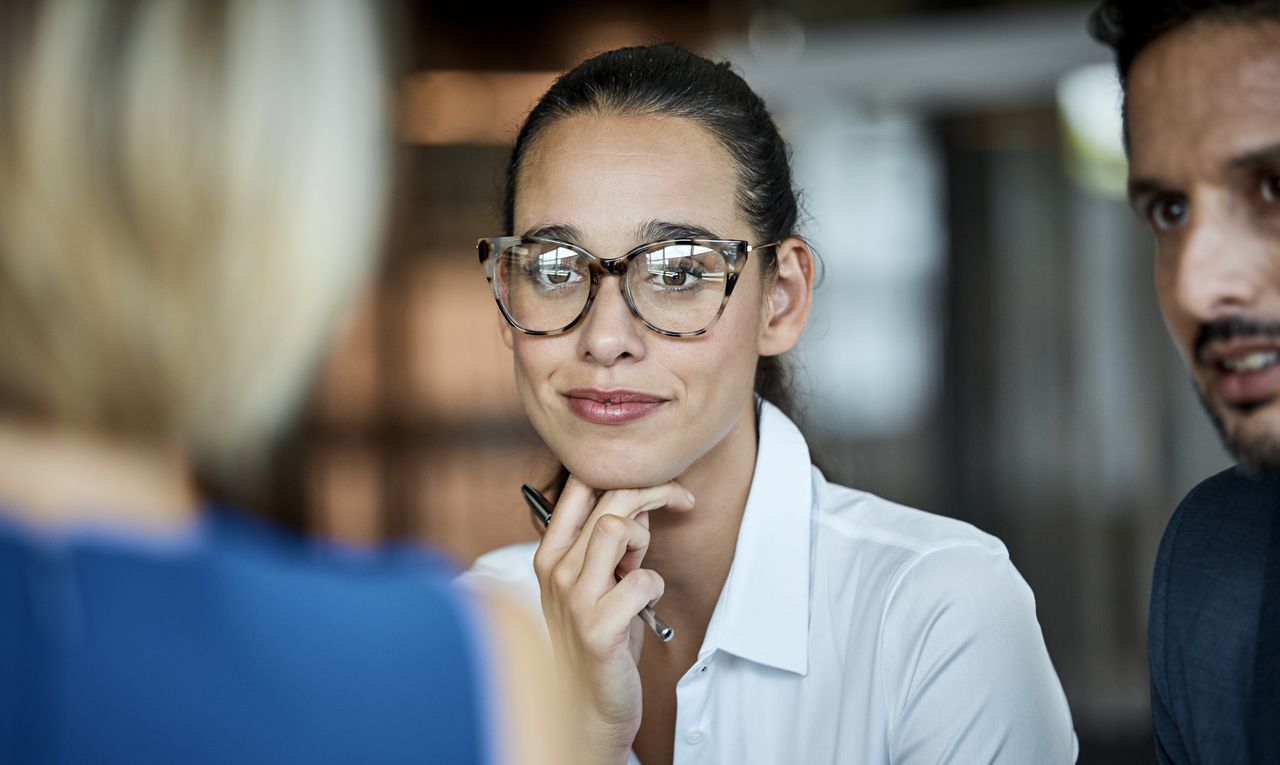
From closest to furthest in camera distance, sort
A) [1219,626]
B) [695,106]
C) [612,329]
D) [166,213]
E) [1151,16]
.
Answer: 1. [166,213]
2. [1151,16]
3. [1219,626]
4. [612,329]
5. [695,106]

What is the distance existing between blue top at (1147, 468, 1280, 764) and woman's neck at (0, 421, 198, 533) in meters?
1.16

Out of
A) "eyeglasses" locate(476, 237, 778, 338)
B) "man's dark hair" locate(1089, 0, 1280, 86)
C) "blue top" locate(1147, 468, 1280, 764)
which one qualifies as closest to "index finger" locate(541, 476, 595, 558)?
"eyeglasses" locate(476, 237, 778, 338)

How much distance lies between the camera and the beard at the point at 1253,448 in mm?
1118

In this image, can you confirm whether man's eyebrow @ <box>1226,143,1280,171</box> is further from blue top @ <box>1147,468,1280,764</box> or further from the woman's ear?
the woman's ear

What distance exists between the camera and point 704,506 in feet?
5.67

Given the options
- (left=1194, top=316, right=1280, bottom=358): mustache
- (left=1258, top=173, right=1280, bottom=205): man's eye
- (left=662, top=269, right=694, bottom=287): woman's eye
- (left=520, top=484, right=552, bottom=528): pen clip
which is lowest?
(left=520, top=484, right=552, bottom=528): pen clip

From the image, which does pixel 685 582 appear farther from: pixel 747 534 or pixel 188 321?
pixel 188 321

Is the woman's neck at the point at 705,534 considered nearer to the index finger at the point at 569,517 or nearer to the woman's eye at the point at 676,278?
the index finger at the point at 569,517

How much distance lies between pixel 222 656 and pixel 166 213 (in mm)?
267

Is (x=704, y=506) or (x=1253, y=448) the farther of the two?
(x=704, y=506)

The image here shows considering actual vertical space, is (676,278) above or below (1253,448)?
above

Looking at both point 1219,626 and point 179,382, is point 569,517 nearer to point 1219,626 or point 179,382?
point 1219,626

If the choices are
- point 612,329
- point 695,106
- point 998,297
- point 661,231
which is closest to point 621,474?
point 612,329

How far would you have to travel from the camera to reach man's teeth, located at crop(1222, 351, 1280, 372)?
1.11 m
